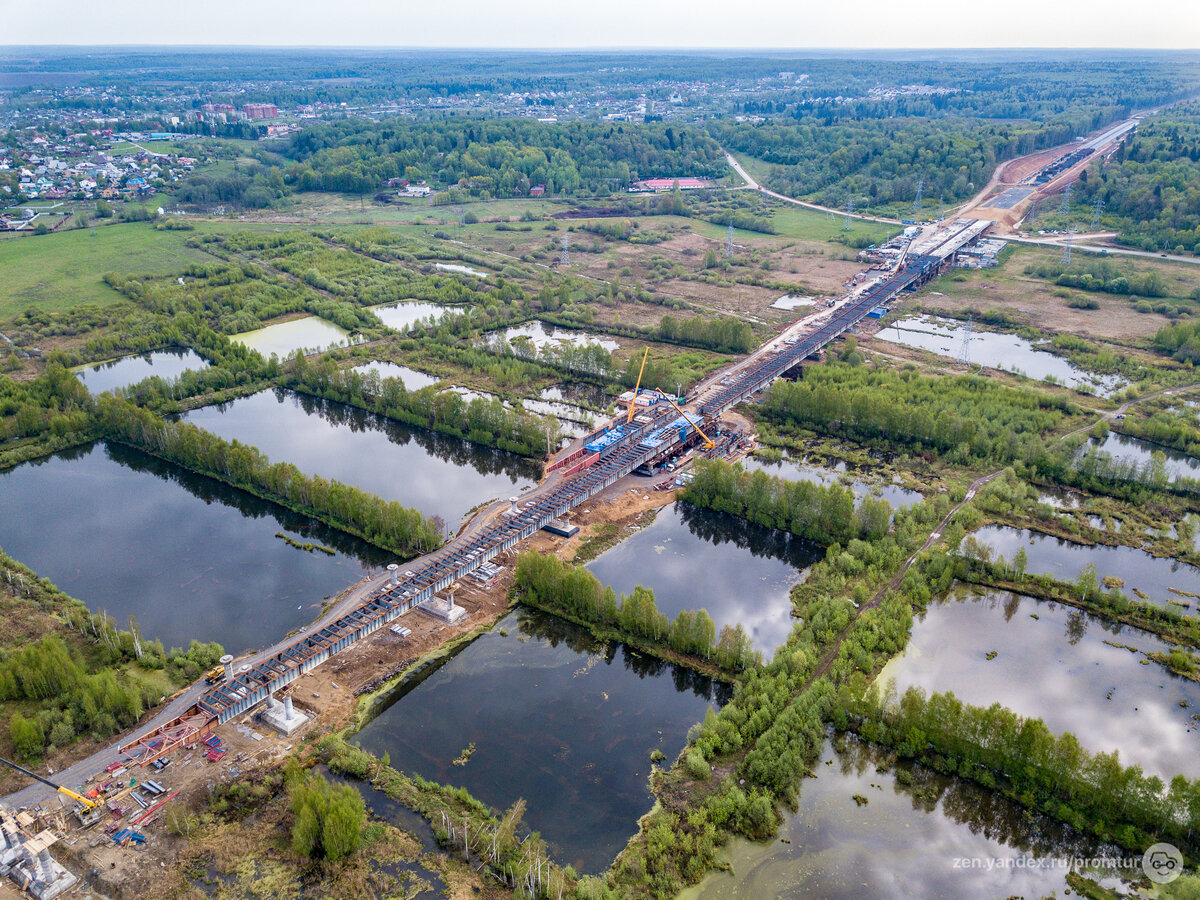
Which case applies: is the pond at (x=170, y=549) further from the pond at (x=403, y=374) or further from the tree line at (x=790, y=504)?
Answer: the tree line at (x=790, y=504)

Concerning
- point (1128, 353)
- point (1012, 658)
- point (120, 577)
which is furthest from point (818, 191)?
point (120, 577)

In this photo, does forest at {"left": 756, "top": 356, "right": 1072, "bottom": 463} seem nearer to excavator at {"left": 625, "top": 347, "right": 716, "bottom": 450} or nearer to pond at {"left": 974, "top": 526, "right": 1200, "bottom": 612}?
excavator at {"left": 625, "top": 347, "right": 716, "bottom": 450}

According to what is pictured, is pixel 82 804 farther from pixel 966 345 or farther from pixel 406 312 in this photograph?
pixel 966 345

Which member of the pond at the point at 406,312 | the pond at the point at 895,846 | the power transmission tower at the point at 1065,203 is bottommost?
the pond at the point at 895,846

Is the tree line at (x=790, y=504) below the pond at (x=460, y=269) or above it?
below

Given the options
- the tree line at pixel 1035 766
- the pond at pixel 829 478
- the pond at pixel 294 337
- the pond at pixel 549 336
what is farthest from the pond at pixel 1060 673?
the pond at pixel 294 337
